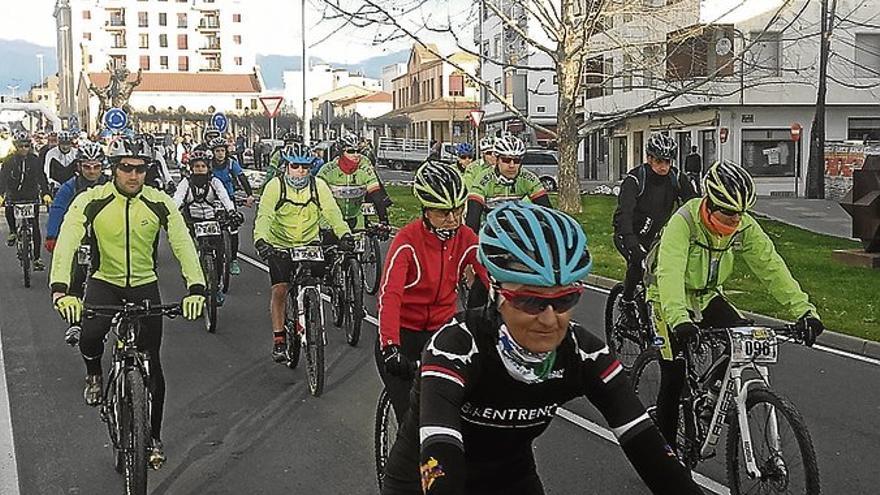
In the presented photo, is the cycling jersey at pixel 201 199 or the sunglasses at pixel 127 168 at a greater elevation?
the sunglasses at pixel 127 168

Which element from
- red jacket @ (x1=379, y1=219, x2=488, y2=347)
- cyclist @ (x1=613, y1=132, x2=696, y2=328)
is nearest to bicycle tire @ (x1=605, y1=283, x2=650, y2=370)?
cyclist @ (x1=613, y1=132, x2=696, y2=328)

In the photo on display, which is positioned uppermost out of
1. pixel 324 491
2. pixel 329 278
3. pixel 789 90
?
pixel 789 90

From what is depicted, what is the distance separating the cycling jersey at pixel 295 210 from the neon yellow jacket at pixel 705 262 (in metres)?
4.38

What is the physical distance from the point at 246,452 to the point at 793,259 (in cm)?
1342

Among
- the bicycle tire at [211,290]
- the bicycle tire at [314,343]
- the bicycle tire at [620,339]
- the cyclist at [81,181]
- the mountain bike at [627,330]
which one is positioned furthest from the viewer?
the bicycle tire at [211,290]

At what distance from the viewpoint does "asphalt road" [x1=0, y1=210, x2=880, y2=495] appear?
671 cm

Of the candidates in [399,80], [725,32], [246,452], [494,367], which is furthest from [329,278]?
[399,80]

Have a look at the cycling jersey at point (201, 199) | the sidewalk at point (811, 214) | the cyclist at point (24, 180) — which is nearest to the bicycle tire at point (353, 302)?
the cycling jersey at point (201, 199)

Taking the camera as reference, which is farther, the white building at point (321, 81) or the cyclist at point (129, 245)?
the white building at point (321, 81)

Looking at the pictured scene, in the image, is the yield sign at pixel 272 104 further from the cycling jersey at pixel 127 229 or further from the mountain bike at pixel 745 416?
the mountain bike at pixel 745 416

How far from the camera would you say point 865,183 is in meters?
18.0

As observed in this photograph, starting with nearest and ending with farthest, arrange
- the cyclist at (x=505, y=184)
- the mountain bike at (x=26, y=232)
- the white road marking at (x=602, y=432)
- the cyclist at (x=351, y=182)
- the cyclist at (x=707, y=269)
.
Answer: the cyclist at (x=707, y=269) → the white road marking at (x=602, y=432) → the cyclist at (x=505, y=184) → the cyclist at (x=351, y=182) → the mountain bike at (x=26, y=232)

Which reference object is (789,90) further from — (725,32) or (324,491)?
(324,491)

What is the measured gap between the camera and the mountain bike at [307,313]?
29.3ft
